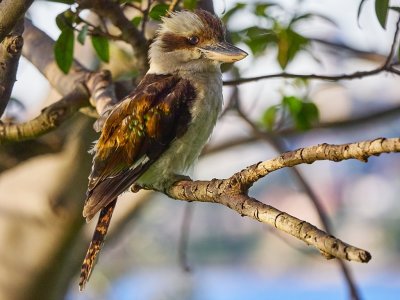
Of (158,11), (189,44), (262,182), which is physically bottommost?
(262,182)

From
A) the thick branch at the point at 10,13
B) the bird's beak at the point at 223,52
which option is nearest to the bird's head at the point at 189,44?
the bird's beak at the point at 223,52

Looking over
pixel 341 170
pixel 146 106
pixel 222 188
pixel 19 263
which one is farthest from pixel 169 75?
pixel 341 170

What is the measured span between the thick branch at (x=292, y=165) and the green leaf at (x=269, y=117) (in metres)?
1.85

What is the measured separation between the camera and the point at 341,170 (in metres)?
8.91

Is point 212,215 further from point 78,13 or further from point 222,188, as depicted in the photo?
point 222,188

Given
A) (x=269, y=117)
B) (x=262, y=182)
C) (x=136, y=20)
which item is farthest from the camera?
(x=262, y=182)

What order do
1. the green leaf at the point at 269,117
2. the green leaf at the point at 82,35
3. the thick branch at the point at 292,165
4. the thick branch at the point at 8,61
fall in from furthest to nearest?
the green leaf at the point at 269,117, the green leaf at the point at 82,35, the thick branch at the point at 8,61, the thick branch at the point at 292,165

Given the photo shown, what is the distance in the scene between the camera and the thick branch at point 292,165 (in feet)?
5.63

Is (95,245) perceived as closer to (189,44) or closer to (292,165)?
(189,44)

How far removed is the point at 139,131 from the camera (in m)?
3.26

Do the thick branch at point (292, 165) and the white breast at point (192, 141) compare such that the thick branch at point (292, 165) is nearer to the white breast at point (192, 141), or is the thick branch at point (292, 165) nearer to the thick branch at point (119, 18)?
the white breast at point (192, 141)

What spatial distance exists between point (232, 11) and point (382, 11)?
1000 mm

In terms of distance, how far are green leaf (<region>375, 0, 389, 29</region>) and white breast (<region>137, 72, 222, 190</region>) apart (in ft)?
2.44

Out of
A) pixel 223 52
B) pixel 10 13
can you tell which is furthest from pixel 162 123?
pixel 10 13
